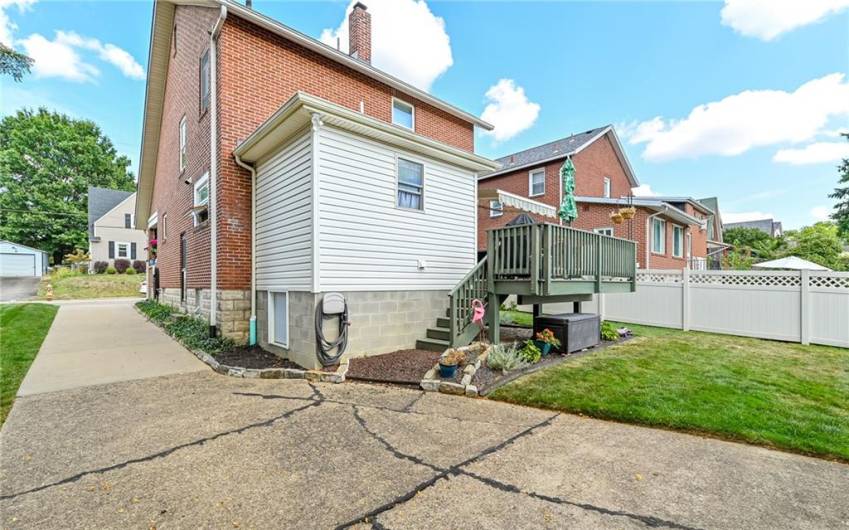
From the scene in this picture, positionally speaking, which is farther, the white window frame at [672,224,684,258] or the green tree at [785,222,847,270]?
the green tree at [785,222,847,270]

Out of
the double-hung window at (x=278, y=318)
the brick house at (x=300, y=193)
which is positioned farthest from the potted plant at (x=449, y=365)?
the double-hung window at (x=278, y=318)

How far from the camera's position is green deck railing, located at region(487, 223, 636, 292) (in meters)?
6.57

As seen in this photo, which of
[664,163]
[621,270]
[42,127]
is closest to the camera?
[621,270]

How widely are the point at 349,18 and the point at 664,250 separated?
17.3 metres

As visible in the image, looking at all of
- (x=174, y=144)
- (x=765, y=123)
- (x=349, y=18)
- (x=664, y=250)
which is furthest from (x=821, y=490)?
(x=765, y=123)

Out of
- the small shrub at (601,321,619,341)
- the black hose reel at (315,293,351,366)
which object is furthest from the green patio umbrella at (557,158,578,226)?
the black hose reel at (315,293,351,366)

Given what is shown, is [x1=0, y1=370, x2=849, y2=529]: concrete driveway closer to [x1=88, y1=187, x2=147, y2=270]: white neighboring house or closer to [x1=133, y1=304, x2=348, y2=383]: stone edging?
[x1=133, y1=304, x2=348, y2=383]: stone edging

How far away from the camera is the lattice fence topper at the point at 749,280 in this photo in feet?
28.8

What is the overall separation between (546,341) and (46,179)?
170 feet

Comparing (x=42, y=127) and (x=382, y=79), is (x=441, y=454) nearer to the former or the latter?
(x=382, y=79)

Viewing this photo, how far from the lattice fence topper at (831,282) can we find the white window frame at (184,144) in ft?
52.8

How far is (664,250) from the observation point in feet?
59.9

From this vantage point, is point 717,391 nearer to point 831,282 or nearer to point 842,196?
point 831,282

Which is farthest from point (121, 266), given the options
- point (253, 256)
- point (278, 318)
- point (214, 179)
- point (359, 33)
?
point (278, 318)
